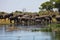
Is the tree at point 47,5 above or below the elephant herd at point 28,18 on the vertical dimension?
above

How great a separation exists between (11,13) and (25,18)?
11.3 meters

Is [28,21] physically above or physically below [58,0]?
below

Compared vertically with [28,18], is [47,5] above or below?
above

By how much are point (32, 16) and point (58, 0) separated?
10203 mm

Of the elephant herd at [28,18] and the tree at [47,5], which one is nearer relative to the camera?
the elephant herd at [28,18]

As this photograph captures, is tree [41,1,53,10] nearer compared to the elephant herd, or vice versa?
the elephant herd

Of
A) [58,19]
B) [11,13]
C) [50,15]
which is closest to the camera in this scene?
[58,19]

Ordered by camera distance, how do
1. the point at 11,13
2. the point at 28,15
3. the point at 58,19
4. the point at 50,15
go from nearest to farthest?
the point at 58,19, the point at 50,15, the point at 28,15, the point at 11,13

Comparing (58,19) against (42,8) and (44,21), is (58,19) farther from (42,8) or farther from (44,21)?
(42,8)

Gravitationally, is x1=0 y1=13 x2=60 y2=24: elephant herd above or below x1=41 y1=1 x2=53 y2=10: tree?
below

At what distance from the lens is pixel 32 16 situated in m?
96.6

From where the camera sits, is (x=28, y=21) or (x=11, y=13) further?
(x=11, y=13)

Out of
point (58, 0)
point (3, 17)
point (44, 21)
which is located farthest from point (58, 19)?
point (3, 17)

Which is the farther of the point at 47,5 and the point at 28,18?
the point at 47,5
